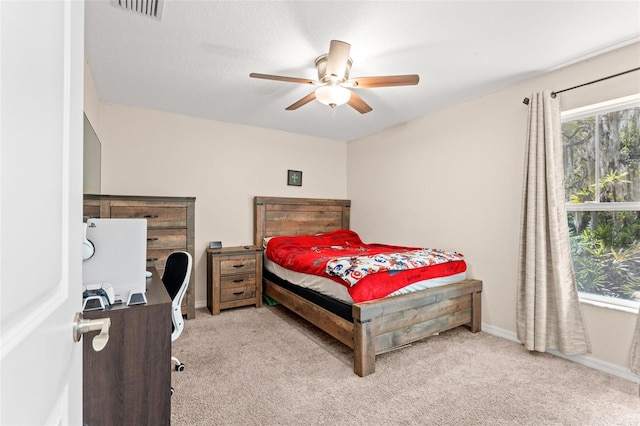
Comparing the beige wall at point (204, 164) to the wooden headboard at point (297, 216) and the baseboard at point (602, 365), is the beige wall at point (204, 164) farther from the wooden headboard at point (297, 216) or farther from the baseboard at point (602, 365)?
the baseboard at point (602, 365)

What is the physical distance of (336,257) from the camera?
9.84 feet

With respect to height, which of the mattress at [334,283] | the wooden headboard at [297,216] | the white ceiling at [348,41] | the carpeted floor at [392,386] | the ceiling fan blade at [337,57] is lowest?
the carpeted floor at [392,386]

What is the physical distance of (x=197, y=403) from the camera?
1.87m

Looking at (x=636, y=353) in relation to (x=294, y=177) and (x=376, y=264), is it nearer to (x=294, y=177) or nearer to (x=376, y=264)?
(x=376, y=264)

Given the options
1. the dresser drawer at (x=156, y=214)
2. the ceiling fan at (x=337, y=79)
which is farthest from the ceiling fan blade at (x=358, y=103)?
the dresser drawer at (x=156, y=214)

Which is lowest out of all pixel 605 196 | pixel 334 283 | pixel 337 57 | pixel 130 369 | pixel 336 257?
pixel 130 369

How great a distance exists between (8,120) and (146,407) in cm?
142

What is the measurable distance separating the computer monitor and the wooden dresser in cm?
174

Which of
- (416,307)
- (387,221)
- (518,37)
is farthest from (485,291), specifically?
(518,37)

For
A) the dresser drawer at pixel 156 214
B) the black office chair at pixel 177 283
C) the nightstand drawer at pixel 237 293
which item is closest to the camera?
the black office chair at pixel 177 283

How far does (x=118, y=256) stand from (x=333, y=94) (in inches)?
69.6

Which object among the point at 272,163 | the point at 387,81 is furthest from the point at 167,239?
the point at 387,81

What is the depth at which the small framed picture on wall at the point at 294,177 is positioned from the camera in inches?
176

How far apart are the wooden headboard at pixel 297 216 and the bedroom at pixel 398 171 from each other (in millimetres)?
154
